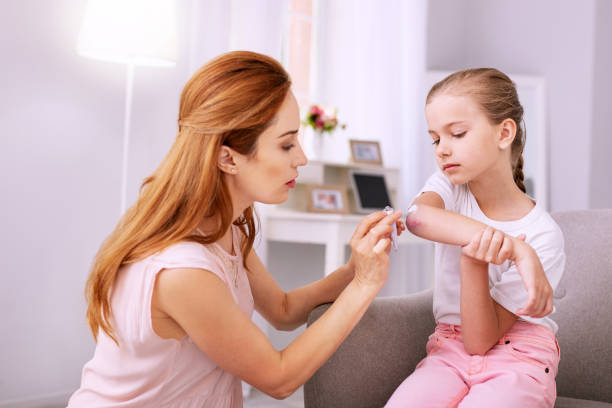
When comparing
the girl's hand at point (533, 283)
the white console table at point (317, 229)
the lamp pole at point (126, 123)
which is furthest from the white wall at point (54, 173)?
the girl's hand at point (533, 283)

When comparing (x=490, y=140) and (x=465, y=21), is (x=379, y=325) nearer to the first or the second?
(x=490, y=140)

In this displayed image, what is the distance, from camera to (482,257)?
1064 millimetres

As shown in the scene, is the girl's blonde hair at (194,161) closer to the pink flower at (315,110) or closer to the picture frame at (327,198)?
the picture frame at (327,198)

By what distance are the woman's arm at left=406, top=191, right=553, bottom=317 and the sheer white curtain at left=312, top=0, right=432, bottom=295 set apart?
244cm

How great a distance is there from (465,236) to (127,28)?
1520 mm

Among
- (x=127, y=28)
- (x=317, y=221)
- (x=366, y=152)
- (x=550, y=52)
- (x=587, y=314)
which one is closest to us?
(x=587, y=314)

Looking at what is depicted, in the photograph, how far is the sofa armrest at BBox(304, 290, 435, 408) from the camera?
52.4 inches

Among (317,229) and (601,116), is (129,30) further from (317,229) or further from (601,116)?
(601,116)

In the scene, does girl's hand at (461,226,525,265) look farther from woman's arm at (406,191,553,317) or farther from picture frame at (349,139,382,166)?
picture frame at (349,139,382,166)

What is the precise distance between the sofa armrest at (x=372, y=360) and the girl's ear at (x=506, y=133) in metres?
0.42

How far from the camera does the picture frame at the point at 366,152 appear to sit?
3430 mm

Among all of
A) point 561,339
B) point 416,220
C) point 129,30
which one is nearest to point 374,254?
point 416,220

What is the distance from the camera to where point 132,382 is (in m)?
1.11

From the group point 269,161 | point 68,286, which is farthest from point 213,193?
point 68,286
